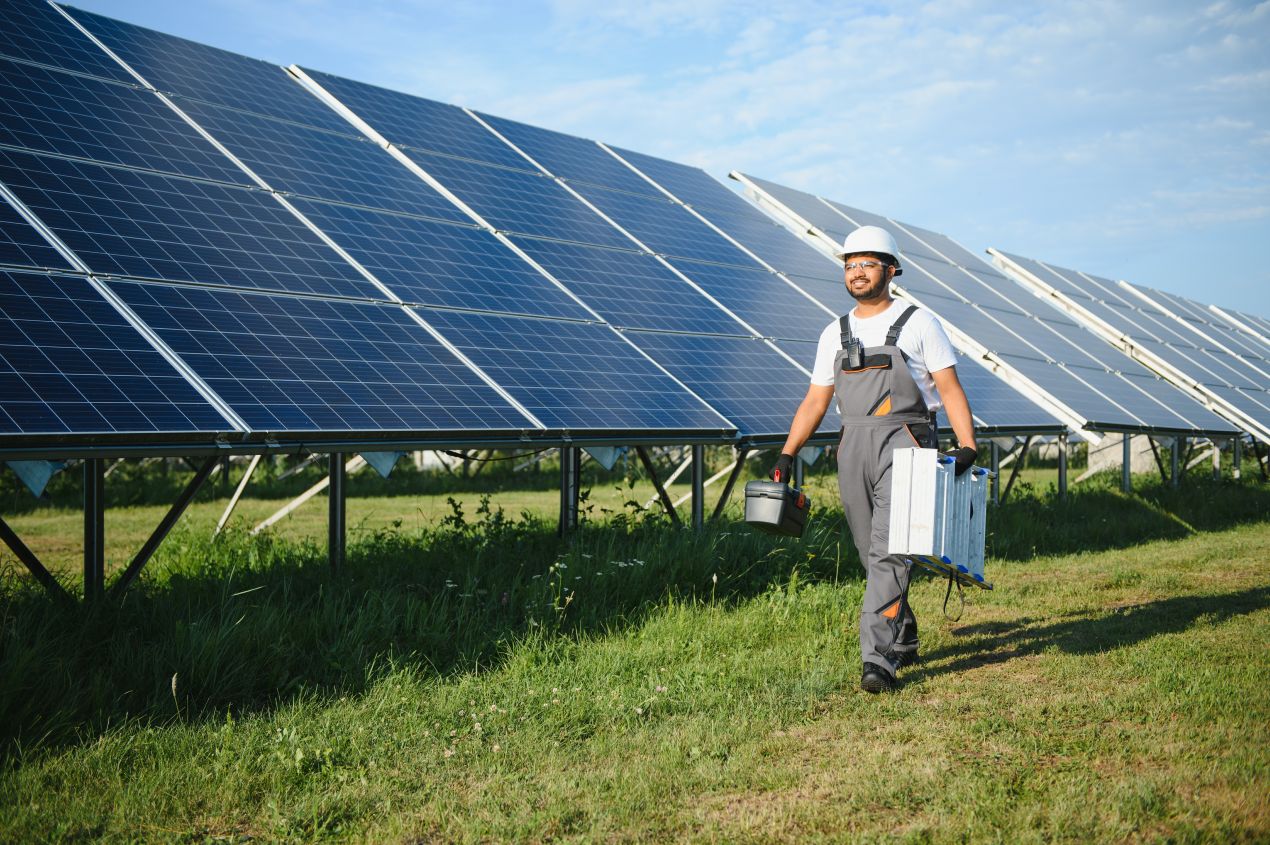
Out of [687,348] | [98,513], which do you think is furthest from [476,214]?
[98,513]

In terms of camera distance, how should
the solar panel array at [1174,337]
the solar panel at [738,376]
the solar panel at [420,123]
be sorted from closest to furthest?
1. the solar panel at [738,376]
2. the solar panel at [420,123]
3. the solar panel array at [1174,337]

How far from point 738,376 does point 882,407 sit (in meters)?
3.50

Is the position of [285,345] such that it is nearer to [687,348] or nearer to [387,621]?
[387,621]

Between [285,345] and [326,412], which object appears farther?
[285,345]

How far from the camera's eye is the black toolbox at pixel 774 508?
5.85m

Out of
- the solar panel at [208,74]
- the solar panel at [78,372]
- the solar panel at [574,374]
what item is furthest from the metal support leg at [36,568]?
the solar panel at [208,74]

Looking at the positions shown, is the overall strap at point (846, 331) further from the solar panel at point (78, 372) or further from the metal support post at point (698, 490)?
the solar panel at point (78, 372)

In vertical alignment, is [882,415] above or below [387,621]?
above

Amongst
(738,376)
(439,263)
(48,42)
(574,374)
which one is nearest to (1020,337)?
(738,376)

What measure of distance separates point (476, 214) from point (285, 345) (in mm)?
3743

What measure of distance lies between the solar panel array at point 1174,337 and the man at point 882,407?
13.5 m

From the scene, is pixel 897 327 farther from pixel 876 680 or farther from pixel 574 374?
pixel 574 374

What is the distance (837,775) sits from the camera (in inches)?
165

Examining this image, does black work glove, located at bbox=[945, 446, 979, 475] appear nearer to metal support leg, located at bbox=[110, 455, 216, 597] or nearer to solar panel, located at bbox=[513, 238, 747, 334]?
metal support leg, located at bbox=[110, 455, 216, 597]
